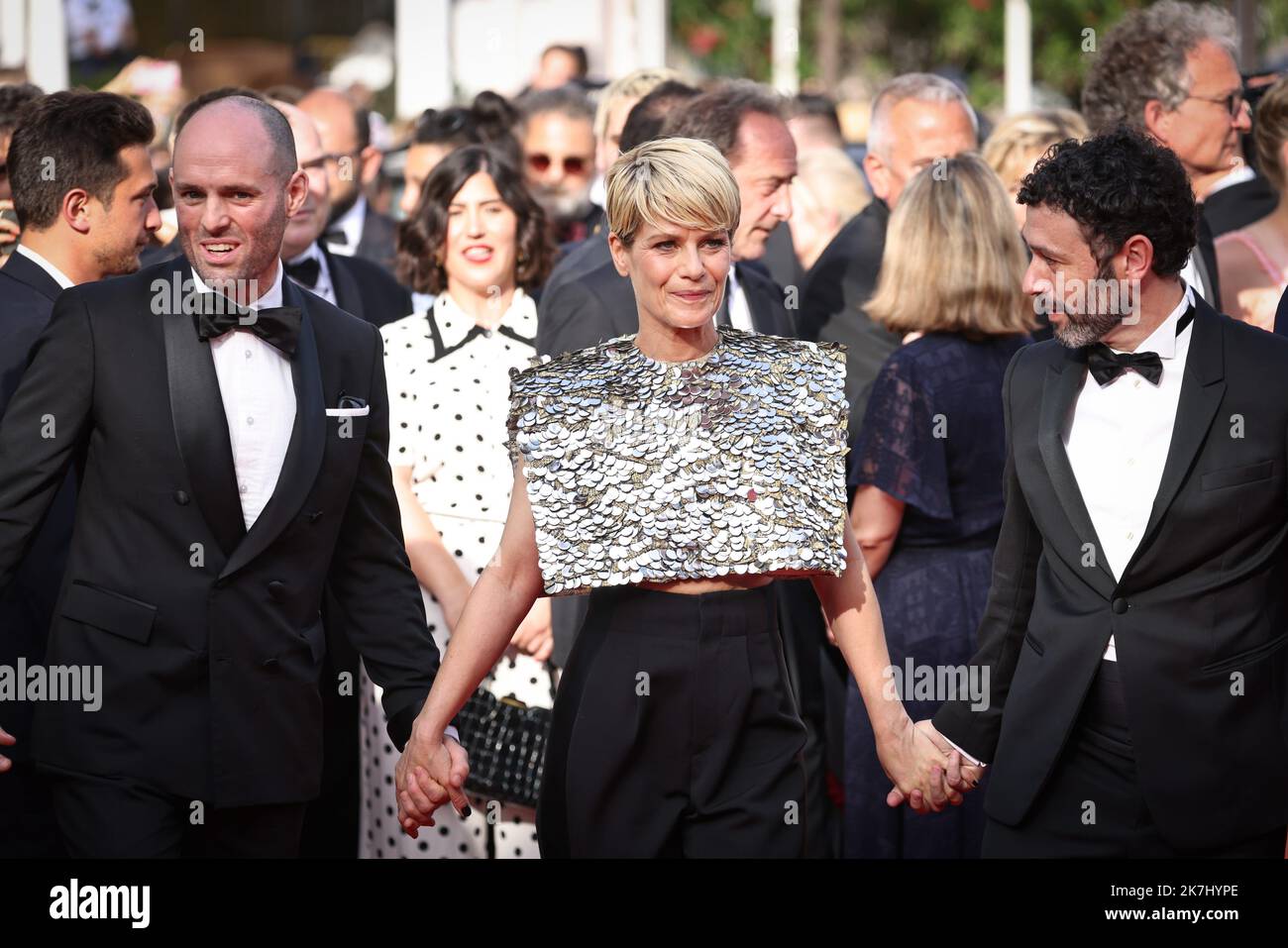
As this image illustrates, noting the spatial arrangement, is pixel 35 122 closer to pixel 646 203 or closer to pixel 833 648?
pixel 646 203

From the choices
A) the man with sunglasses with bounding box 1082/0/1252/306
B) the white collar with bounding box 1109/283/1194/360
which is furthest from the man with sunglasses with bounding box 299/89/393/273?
the white collar with bounding box 1109/283/1194/360

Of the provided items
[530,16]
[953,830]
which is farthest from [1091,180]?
[530,16]

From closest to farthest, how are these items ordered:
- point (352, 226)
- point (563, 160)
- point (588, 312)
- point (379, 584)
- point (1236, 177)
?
point (379, 584), point (588, 312), point (1236, 177), point (352, 226), point (563, 160)

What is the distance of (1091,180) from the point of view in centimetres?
394

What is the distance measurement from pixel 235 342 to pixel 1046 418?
1880 millimetres

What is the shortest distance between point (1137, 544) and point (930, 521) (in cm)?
165

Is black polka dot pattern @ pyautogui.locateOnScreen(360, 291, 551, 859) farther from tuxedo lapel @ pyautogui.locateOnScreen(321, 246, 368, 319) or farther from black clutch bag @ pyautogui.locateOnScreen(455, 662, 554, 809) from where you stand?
tuxedo lapel @ pyautogui.locateOnScreen(321, 246, 368, 319)

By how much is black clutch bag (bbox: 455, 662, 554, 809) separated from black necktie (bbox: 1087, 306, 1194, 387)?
2287 mm

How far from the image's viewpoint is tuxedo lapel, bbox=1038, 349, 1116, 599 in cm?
386

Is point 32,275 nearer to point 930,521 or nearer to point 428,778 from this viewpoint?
point 428,778

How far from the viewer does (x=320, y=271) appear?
6.41 m

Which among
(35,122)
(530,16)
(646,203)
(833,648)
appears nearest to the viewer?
(646,203)

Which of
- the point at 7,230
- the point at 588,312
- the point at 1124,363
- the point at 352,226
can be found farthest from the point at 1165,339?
the point at 352,226

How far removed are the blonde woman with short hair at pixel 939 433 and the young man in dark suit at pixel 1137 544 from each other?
1.19 metres
